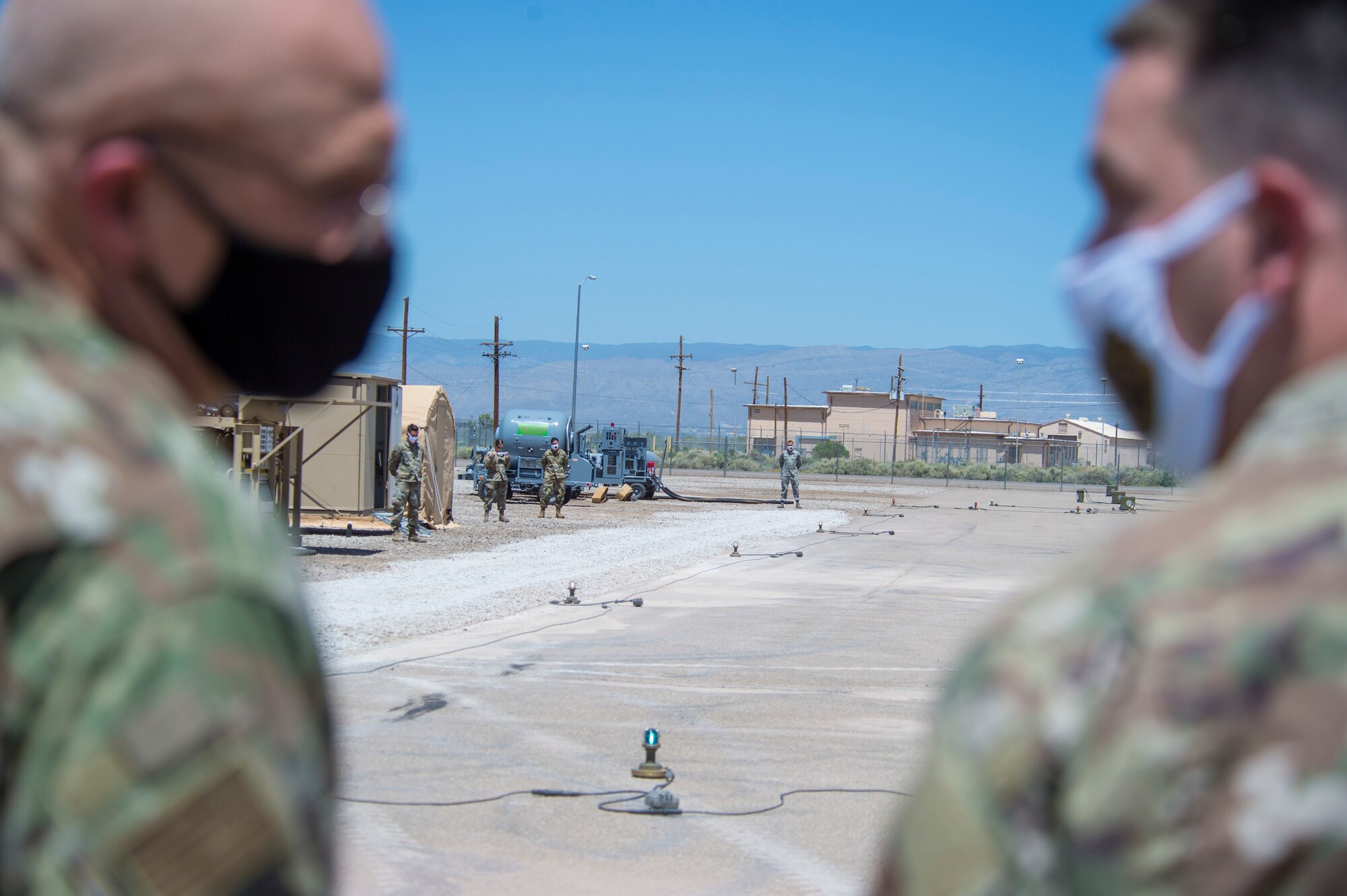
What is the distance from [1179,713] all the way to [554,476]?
1025 inches

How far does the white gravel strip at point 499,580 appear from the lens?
1131 cm

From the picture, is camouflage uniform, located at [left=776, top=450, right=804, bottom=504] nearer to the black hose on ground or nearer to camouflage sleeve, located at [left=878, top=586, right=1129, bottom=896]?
the black hose on ground

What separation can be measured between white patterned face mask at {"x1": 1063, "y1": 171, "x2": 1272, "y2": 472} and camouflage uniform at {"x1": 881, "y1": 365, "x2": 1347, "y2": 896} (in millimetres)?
84

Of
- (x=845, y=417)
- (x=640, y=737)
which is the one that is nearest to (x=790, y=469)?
(x=640, y=737)

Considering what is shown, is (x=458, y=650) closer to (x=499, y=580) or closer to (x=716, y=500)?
(x=499, y=580)

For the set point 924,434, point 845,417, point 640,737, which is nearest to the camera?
point 640,737

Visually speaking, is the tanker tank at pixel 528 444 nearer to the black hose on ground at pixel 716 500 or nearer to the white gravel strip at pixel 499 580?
the black hose on ground at pixel 716 500

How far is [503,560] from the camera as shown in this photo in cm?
1770

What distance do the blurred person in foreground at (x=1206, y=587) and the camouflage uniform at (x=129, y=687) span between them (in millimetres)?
484

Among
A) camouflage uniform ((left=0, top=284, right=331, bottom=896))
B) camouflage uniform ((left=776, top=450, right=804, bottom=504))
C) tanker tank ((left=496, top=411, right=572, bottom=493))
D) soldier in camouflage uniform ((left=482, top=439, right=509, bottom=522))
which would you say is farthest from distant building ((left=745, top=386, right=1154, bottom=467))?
camouflage uniform ((left=0, top=284, right=331, bottom=896))

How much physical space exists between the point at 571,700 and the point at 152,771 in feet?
25.2

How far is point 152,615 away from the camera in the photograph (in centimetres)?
83

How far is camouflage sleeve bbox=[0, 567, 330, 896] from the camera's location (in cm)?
82

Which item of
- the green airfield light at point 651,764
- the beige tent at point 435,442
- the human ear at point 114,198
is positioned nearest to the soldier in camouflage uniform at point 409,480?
the beige tent at point 435,442
